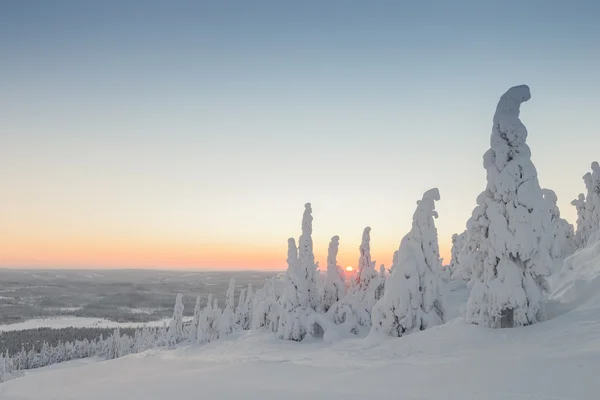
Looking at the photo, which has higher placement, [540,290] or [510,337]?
[540,290]

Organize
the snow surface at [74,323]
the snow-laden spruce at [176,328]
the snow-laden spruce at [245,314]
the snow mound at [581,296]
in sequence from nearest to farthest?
1. the snow mound at [581,296]
2. the snow-laden spruce at [176,328]
3. the snow-laden spruce at [245,314]
4. the snow surface at [74,323]

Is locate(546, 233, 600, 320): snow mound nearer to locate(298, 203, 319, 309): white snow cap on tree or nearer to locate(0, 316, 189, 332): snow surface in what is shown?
locate(298, 203, 319, 309): white snow cap on tree

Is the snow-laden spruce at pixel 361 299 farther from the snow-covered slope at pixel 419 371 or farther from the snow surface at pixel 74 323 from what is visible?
the snow surface at pixel 74 323

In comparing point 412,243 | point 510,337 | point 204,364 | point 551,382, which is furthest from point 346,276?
point 551,382

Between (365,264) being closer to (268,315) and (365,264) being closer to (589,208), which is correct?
(268,315)

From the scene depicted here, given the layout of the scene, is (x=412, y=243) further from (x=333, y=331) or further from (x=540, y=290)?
(x=333, y=331)

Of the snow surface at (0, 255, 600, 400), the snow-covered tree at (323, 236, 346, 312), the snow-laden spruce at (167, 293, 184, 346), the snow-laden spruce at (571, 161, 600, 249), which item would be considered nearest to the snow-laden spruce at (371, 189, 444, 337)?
the snow surface at (0, 255, 600, 400)

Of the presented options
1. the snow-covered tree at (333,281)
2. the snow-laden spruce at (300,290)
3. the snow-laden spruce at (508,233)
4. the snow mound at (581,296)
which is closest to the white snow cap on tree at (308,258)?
the snow-laden spruce at (300,290)

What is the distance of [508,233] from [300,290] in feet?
68.0

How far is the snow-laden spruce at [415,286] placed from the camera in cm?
2514

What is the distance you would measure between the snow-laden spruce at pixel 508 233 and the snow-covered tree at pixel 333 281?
71.5 feet

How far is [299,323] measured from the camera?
35.0m

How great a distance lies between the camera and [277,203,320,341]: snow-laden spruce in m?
35.1

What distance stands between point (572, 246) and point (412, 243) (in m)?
33.4
